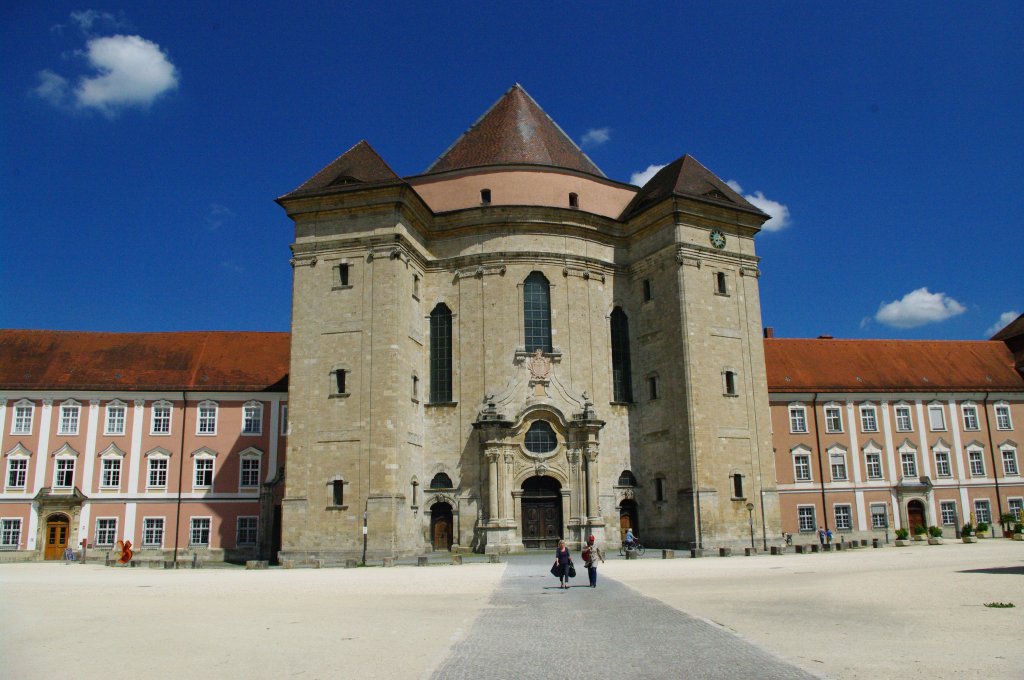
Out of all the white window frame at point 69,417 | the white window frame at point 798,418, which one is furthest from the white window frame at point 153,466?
the white window frame at point 798,418

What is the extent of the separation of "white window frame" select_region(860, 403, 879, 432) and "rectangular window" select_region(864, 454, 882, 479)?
5.21 feet

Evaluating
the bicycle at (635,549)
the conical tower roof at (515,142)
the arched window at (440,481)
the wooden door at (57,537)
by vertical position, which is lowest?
the bicycle at (635,549)

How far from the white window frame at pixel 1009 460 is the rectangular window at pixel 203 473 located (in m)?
45.4

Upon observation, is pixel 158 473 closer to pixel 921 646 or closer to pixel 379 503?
pixel 379 503

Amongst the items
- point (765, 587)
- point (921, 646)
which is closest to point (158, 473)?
point (765, 587)

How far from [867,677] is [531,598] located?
33.4ft

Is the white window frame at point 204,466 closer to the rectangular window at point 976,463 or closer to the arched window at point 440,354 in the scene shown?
the arched window at point 440,354

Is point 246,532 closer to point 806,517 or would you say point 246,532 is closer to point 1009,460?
point 806,517

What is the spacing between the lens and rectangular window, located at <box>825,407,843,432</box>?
47344 mm

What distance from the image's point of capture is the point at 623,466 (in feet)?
128

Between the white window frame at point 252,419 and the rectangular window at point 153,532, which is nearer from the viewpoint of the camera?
the rectangular window at point 153,532

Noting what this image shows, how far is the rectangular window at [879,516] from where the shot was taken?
1824 inches

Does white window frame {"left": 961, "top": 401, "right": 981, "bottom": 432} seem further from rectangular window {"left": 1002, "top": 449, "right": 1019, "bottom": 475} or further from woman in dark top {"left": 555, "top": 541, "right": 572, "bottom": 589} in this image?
woman in dark top {"left": 555, "top": 541, "right": 572, "bottom": 589}

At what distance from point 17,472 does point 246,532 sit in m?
12.0
